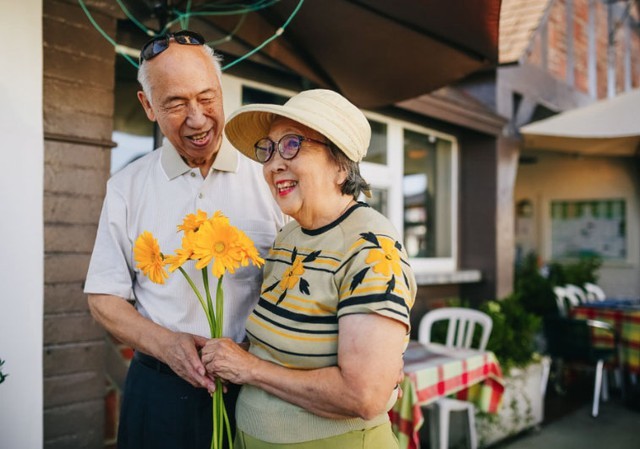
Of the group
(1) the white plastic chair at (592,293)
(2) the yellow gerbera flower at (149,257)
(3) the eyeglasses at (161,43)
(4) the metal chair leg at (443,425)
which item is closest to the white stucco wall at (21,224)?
(3) the eyeglasses at (161,43)

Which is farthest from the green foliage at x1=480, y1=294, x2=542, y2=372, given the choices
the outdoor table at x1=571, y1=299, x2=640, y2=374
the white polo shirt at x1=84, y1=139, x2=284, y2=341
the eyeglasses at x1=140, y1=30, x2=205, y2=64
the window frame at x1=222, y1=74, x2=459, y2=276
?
the eyeglasses at x1=140, y1=30, x2=205, y2=64

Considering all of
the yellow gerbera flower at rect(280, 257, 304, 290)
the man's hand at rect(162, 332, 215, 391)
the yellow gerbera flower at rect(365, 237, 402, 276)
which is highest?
the yellow gerbera flower at rect(365, 237, 402, 276)

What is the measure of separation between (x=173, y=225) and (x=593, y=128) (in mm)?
5258


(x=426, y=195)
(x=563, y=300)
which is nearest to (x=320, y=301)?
(x=426, y=195)

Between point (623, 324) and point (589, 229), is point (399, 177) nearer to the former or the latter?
point (623, 324)

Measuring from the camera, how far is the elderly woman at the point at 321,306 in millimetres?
1209

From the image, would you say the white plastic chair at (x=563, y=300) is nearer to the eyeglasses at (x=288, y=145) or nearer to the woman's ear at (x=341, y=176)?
the woman's ear at (x=341, y=176)

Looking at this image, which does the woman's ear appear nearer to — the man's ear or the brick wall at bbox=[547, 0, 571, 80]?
the man's ear

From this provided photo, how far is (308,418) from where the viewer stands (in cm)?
133

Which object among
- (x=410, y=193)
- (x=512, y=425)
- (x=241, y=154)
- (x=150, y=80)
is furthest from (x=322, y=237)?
(x=410, y=193)

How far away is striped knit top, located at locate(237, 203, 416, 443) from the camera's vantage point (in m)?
1.23

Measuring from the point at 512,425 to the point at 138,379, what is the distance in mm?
3688

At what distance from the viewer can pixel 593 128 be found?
18.5 feet

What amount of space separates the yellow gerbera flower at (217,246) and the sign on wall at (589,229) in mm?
9836
